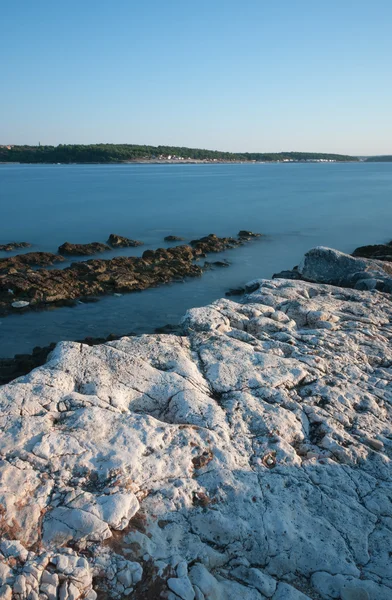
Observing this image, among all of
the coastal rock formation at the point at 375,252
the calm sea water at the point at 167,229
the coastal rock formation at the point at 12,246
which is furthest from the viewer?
the coastal rock formation at the point at 12,246

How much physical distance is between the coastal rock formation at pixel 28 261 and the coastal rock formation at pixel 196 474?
10.9 m

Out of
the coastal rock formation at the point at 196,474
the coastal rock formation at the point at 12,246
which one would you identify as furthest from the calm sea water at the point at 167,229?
the coastal rock formation at the point at 196,474

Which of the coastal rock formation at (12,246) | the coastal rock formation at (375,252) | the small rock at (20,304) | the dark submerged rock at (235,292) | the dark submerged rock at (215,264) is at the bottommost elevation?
the dark submerged rock at (235,292)

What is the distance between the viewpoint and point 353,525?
4.15 metres

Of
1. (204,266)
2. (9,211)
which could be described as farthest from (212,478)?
(9,211)

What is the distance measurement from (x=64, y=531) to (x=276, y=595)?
1.67 metres

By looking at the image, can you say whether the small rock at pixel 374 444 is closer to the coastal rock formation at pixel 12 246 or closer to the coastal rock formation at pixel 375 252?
the coastal rock formation at pixel 375 252

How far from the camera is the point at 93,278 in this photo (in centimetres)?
1490

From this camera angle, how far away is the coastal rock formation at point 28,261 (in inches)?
634

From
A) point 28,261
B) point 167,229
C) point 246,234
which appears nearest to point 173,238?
point 167,229

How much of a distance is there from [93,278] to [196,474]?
1122cm

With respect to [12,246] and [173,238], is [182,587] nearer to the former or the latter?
[12,246]

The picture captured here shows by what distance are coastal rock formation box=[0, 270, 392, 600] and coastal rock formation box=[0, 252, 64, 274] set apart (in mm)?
10927

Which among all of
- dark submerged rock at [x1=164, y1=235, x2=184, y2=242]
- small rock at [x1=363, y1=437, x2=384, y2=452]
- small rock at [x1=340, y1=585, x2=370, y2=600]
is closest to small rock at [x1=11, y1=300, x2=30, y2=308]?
small rock at [x1=363, y1=437, x2=384, y2=452]
